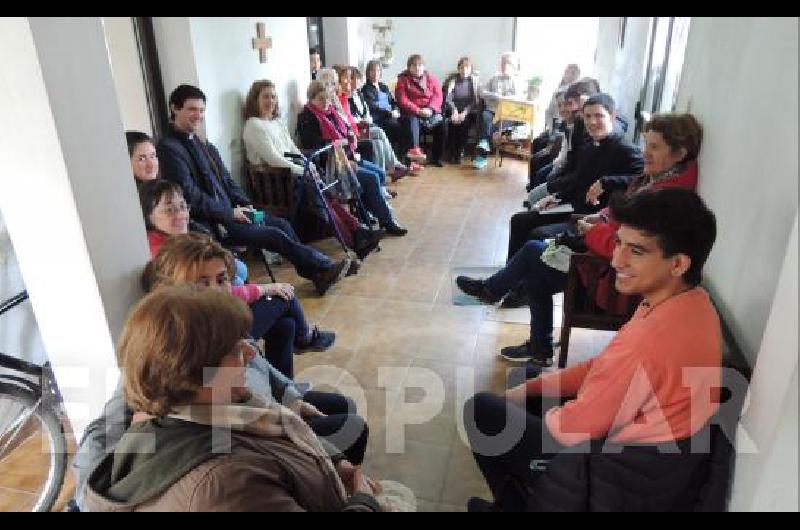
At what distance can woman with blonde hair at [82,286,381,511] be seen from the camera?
1001 mm

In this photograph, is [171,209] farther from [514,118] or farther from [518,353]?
[514,118]

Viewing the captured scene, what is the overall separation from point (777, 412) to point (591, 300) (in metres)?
1.33

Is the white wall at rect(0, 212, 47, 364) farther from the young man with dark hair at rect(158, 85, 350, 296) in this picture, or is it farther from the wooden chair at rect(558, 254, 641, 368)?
the wooden chair at rect(558, 254, 641, 368)

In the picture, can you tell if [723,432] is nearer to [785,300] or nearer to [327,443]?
[785,300]

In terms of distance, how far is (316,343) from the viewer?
2947 mm

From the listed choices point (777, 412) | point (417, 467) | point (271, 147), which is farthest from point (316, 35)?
point (777, 412)

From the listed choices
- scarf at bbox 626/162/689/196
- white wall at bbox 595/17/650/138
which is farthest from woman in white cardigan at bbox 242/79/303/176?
white wall at bbox 595/17/650/138

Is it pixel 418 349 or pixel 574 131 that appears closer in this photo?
pixel 418 349

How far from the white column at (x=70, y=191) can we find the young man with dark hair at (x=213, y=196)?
1442 mm

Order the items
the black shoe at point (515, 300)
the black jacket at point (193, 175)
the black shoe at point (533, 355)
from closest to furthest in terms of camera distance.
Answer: the black shoe at point (533, 355) < the black jacket at point (193, 175) < the black shoe at point (515, 300)

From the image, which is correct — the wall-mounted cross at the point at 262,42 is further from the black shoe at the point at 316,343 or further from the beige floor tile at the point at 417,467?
the beige floor tile at the point at 417,467

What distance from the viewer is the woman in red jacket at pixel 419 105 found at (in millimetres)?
6234

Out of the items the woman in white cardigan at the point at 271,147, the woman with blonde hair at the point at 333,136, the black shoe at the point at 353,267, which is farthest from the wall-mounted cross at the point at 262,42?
the black shoe at the point at 353,267

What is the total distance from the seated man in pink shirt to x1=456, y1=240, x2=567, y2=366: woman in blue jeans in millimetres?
1054
